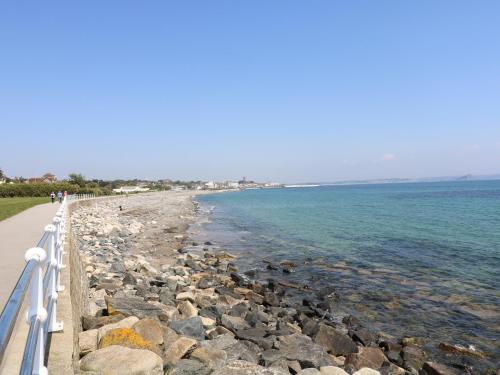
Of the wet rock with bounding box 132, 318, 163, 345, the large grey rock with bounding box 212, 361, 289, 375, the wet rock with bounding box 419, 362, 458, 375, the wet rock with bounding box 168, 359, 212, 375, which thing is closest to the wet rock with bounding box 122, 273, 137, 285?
the wet rock with bounding box 132, 318, 163, 345

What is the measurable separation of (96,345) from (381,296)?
394 inches

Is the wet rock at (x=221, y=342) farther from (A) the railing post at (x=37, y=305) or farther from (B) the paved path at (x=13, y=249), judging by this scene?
(A) the railing post at (x=37, y=305)

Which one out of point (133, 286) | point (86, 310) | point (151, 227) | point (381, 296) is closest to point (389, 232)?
point (381, 296)

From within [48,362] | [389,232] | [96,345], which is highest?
[48,362]

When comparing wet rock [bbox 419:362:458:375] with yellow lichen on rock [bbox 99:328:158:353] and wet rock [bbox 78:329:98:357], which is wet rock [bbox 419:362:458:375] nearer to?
yellow lichen on rock [bbox 99:328:158:353]

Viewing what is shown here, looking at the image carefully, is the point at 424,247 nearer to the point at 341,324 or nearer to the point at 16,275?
the point at 341,324

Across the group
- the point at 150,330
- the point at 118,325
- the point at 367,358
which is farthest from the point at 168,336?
the point at 367,358

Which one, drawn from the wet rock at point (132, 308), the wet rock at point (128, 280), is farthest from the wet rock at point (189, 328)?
the wet rock at point (128, 280)

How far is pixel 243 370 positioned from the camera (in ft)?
18.7

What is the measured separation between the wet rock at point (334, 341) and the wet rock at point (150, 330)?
386 centimetres

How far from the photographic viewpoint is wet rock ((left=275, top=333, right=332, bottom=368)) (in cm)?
714

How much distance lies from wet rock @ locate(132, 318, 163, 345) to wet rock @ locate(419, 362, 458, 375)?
5.43 metres

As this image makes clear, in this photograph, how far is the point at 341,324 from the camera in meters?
10.5

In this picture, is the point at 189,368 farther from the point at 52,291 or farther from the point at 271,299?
the point at 271,299
